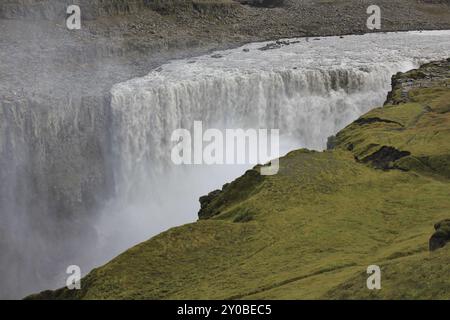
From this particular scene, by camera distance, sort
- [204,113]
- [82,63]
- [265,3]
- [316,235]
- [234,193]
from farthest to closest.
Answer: [265,3] < [82,63] < [204,113] < [234,193] < [316,235]

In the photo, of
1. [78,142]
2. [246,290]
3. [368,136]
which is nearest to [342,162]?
[368,136]

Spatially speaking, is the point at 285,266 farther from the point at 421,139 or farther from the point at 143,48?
the point at 143,48

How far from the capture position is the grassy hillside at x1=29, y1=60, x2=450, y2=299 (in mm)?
16391

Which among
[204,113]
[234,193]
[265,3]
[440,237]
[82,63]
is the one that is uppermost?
[265,3]

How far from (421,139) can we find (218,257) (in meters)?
11.4

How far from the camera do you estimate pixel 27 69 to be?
4709 cm

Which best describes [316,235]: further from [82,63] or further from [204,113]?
[82,63]

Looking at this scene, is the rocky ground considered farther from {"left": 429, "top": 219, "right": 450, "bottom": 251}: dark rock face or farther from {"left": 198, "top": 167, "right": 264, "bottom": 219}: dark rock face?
{"left": 429, "top": 219, "right": 450, "bottom": 251}: dark rock face

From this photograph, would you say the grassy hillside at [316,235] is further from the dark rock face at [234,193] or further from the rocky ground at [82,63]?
the rocky ground at [82,63]

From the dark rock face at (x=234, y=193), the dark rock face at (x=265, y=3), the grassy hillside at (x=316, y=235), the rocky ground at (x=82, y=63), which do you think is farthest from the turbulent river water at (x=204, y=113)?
the dark rock face at (x=265, y=3)

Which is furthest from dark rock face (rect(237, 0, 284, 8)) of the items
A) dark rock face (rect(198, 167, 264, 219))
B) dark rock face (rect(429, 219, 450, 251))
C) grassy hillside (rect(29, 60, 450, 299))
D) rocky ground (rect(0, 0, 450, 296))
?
dark rock face (rect(429, 219, 450, 251))

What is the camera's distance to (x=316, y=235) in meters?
19.8

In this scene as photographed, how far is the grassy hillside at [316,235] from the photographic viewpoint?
16.4m

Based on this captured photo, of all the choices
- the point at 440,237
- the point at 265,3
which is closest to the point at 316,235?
the point at 440,237
